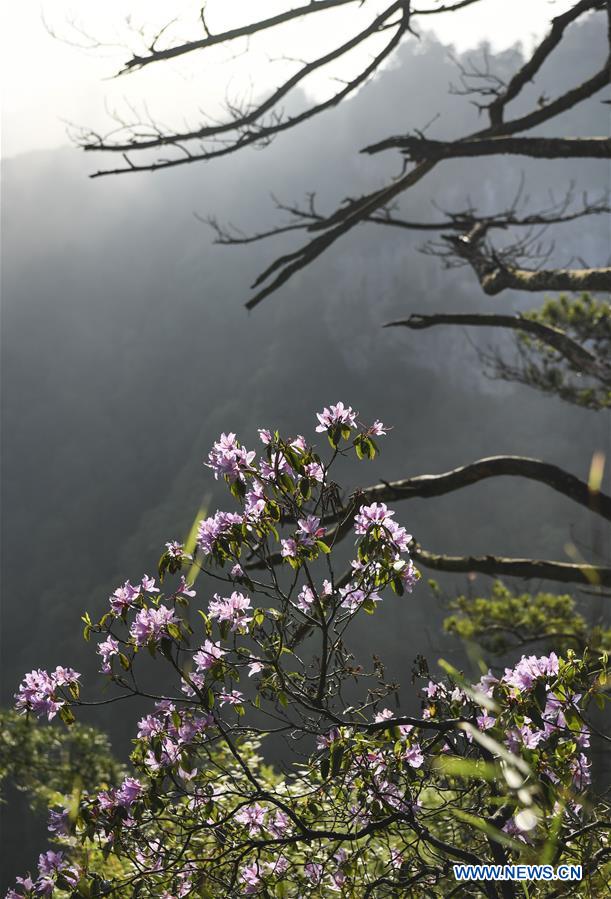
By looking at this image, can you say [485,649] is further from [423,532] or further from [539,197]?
[539,197]

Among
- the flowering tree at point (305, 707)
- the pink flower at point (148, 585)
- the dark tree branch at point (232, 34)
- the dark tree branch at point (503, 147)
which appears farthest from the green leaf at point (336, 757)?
the dark tree branch at point (503, 147)

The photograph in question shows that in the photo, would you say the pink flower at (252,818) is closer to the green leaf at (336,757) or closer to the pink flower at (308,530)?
the green leaf at (336,757)

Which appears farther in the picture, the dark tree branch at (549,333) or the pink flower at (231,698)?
the dark tree branch at (549,333)

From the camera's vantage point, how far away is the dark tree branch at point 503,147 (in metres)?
3.03

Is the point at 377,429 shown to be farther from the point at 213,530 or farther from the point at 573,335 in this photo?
the point at 573,335

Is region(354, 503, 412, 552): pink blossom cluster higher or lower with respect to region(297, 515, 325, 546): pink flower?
higher

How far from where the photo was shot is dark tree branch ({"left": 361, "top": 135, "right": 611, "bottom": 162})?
303 cm

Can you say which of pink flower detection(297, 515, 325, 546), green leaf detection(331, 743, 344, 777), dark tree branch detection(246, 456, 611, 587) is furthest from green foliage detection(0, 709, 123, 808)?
green leaf detection(331, 743, 344, 777)

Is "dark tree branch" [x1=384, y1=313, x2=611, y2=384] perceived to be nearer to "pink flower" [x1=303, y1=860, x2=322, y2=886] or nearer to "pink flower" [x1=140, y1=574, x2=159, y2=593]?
"pink flower" [x1=140, y1=574, x2=159, y2=593]

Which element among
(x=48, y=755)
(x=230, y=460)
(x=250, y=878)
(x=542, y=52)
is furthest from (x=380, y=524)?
(x=48, y=755)

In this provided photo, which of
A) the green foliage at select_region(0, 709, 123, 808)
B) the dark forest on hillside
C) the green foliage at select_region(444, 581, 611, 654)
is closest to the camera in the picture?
the green foliage at select_region(444, 581, 611, 654)

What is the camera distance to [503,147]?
10.7 ft

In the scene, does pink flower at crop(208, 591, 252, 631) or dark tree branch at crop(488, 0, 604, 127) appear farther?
dark tree branch at crop(488, 0, 604, 127)

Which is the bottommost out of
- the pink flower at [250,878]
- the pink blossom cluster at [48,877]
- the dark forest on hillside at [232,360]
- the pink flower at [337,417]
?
the pink blossom cluster at [48,877]
